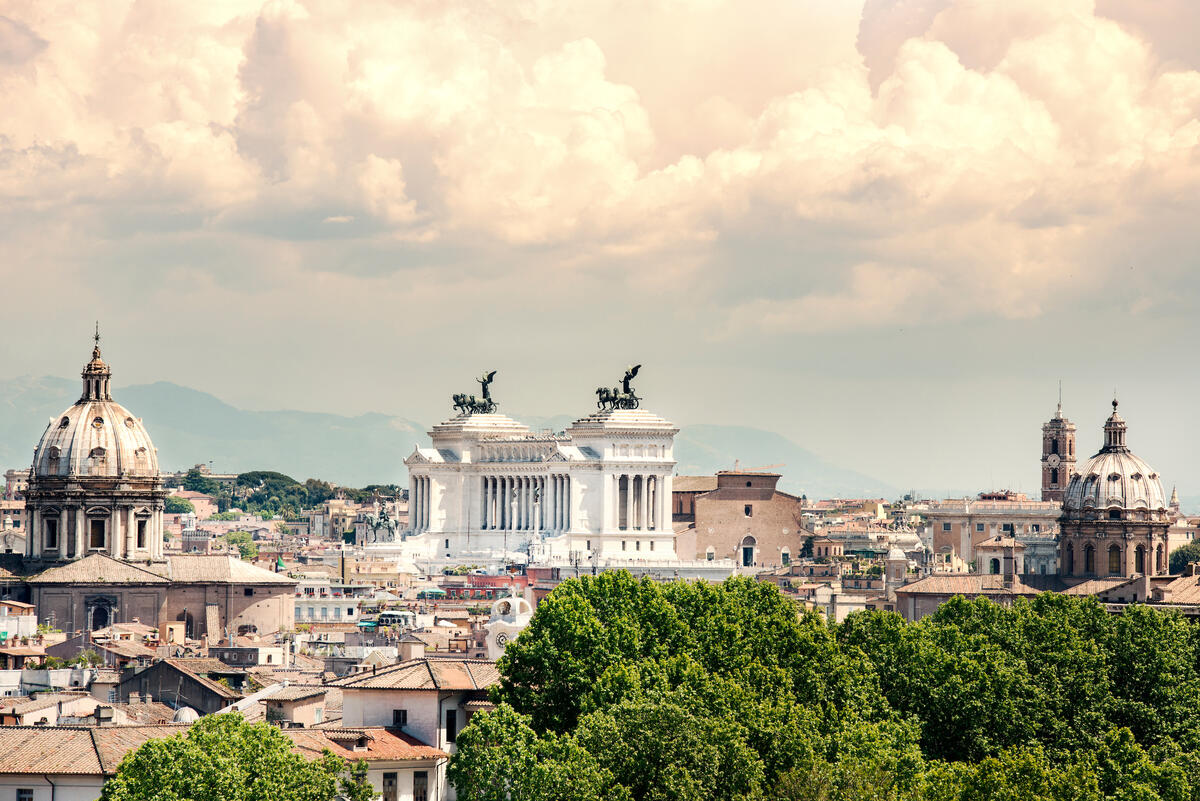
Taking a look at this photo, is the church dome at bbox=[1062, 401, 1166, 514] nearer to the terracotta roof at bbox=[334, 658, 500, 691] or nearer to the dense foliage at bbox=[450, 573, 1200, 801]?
the dense foliage at bbox=[450, 573, 1200, 801]

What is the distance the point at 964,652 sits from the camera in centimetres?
8175

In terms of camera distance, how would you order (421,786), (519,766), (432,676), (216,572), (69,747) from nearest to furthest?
1. (519,766)
2. (69,747)
3. (421,786)
4. (432,676)
5. (216,572)

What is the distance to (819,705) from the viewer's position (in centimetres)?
7144

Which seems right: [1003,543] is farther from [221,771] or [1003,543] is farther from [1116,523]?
[221,771]

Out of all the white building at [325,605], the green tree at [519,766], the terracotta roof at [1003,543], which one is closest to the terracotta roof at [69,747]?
the green tree at [519,766]

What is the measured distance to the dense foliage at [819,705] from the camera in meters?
61.3

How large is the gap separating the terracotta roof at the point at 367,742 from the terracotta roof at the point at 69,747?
3.29 meters

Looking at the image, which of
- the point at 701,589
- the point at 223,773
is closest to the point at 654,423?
the point at 701,589

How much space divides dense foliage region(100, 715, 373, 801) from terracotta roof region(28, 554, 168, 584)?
70742 mm

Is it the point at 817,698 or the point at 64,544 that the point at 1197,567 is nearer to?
the point at 64,544

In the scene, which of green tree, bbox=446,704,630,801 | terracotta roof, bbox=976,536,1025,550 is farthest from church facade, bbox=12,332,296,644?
green tree, bbox=446,704,630,801

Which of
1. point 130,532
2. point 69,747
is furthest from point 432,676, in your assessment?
point 130,532

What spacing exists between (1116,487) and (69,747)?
301 feet

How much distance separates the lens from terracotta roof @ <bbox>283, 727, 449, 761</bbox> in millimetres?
63688
